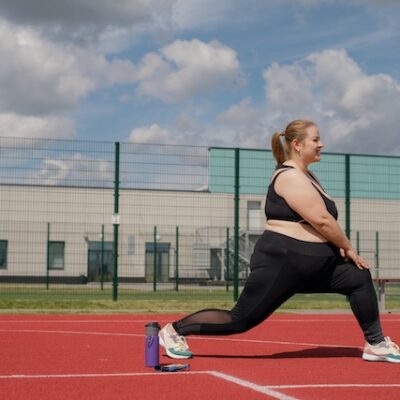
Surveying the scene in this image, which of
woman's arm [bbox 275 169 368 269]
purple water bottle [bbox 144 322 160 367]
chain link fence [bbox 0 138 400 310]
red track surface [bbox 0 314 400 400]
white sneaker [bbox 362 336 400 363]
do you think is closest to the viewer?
red track surface [bbox 0 314 400 400]

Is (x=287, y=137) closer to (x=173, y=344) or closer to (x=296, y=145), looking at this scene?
(x=296, y=145)

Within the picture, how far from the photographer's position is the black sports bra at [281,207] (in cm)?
683

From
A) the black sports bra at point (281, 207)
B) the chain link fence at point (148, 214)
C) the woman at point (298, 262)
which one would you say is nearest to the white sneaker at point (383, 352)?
the woman at point (298, 262)

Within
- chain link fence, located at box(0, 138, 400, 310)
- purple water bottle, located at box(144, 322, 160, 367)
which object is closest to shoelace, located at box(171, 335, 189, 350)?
purple water bottle, located at box(144, 322, 160, 367)

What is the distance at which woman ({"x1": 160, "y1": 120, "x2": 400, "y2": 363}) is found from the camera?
6.77 metres

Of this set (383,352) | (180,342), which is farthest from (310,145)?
(180,342)

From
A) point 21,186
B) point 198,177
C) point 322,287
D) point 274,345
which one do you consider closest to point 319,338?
point 274,345

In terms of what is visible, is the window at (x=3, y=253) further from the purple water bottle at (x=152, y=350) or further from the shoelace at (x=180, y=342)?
the purple water bottle at (x=152, y=350)

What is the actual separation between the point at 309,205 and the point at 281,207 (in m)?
0.27

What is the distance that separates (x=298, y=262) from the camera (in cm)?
677

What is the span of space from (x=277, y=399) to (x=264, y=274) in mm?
2053

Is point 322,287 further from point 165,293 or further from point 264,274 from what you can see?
point 165,293

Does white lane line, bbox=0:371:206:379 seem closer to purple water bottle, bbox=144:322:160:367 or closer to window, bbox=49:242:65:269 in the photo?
purple water bottle, bbox=144:322:160:367

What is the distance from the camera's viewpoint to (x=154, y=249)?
2683 cm
